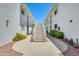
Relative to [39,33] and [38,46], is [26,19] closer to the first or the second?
[39,33]

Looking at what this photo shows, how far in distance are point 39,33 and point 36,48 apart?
374mm

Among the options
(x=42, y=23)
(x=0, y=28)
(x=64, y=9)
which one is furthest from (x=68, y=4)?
(x=0, y=28)

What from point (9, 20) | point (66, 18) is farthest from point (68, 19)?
point (9, 20)

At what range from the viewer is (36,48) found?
2998 millimetres

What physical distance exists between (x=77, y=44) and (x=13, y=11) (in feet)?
5.71

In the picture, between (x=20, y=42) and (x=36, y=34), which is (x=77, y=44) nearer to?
(x=36, y=34)

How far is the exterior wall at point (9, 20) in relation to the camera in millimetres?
2928

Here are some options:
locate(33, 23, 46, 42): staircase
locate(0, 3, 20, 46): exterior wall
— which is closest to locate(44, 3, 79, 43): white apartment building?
A: locate(33, 23, 46, 42): staircase

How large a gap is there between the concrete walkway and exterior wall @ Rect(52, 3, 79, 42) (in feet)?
1.57

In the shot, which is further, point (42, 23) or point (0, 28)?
point (42, 23)

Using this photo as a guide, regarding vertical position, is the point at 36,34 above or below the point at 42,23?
below

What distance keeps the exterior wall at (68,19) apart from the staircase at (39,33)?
344 millimetres

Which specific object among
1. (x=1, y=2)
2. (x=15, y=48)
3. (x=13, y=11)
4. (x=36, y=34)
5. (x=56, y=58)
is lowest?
(x=56, y=58)

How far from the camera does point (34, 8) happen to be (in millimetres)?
3072
